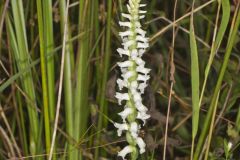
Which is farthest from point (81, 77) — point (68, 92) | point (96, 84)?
point (96, 84)

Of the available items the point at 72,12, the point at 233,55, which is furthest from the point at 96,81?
the point at 233,55

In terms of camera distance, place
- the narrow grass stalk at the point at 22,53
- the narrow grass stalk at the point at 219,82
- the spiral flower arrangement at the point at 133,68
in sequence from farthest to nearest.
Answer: the narrow grass stalk at the point at 22,53 < the narrow grass stalk at the point at 219,82 < the spiral flower arrangement at the point at 133,68

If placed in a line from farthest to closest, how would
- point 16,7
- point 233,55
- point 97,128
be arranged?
point 233,55 → point 97,128 → point 16,7

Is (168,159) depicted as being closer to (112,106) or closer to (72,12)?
(112,106)

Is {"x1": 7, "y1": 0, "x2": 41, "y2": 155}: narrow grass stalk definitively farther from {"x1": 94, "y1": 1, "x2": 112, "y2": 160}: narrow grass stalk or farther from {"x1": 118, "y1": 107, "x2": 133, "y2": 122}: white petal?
{"x1": 118, "y1": 107, "x2": 133, "y2": 122}: white petal

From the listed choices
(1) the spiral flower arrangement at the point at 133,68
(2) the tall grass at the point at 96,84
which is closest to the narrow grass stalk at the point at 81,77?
(2) the tall grass at the point at 96,84

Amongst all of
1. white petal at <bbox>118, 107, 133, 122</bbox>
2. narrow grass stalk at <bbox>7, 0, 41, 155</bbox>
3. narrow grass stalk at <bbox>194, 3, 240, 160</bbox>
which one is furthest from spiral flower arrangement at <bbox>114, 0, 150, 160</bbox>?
narrow grass stalk at <bbox>7, 0, 41, 155</bbox>

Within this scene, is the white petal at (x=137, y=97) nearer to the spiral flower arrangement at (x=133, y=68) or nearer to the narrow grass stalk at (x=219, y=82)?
the spiral flower arrangement at (x=133, y=68)

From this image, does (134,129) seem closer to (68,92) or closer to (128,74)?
(128,74)

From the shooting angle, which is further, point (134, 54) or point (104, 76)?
point (104, 76)
